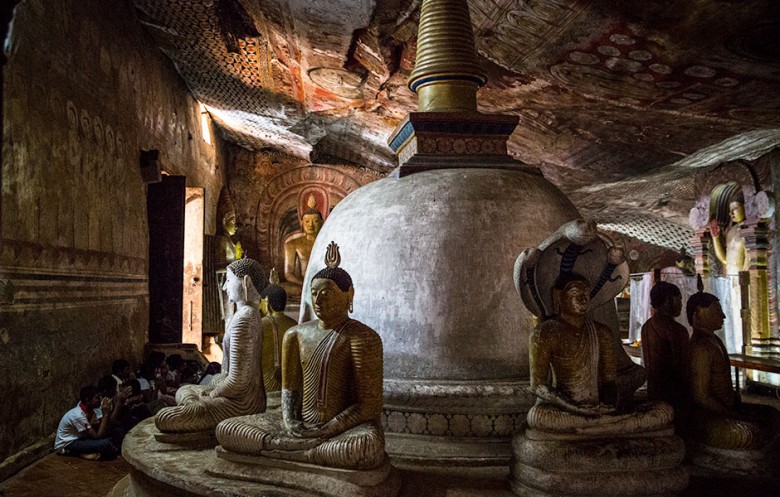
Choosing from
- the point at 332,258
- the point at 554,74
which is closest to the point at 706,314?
the point at 332,258

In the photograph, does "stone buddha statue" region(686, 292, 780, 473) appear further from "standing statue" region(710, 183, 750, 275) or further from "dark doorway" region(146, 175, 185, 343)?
"dark doorway" region(146, 175, 185, 343)

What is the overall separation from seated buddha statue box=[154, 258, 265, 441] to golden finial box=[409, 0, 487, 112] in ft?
7.08

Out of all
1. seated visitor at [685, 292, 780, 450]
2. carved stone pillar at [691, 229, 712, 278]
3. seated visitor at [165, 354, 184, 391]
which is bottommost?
seated visitor at [165, 354, 184, 391]

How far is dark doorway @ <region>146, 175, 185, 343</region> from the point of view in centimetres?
944

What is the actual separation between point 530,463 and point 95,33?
6.87m

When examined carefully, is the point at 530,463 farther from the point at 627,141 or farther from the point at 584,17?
the point at 627,141

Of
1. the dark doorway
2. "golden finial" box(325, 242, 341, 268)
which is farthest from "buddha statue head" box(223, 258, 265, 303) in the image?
the dark doorway

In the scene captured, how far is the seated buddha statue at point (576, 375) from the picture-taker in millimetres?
3246

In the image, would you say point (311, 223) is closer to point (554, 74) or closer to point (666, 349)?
point (554, 74)

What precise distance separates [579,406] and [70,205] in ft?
18.1

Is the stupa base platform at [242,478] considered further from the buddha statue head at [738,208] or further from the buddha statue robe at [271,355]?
the buddha statue head at [738,208]

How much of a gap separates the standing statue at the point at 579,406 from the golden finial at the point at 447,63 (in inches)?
77.2

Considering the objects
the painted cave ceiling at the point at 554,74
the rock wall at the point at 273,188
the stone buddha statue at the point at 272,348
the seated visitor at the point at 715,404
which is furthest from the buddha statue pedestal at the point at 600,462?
the rock wall at the point at 273,188

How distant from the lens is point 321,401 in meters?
3.29
